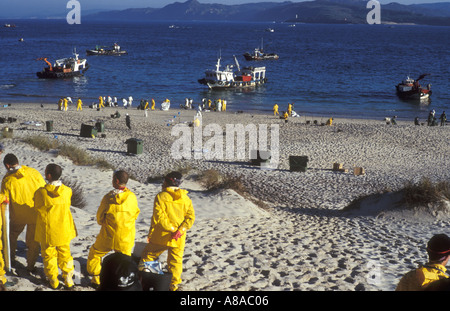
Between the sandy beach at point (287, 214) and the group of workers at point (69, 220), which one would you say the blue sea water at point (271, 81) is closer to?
the sandy beach at point (287, 214)

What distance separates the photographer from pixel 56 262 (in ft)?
16.2

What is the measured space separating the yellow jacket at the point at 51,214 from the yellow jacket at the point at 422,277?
320 cm

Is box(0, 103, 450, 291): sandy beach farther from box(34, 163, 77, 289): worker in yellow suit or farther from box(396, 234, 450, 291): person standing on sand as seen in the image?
box(396, 234, 450, 291): person standing on sand

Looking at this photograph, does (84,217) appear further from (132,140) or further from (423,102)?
(423,102)

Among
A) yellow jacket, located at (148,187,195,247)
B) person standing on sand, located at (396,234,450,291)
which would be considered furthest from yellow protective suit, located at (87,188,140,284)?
person standing on sand, located at (396,234,450,291)

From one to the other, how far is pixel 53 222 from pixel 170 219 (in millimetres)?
1167

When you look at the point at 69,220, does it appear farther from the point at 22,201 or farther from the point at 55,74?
the point at 55,74

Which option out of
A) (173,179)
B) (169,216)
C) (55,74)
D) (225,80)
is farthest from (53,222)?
(55,74)

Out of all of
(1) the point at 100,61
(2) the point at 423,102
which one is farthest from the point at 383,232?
(1) the point at 100,61

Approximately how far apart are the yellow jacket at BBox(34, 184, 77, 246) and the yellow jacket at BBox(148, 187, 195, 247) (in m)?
0.90

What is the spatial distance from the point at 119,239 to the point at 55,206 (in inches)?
28.2

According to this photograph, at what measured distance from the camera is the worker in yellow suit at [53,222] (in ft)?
15.6

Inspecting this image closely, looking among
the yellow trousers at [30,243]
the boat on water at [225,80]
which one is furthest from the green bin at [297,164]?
the boat on water at [225,80]

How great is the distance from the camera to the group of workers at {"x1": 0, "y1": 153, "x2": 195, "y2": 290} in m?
4.79
